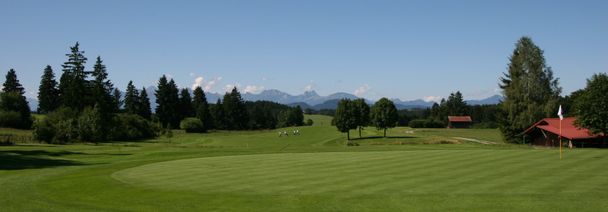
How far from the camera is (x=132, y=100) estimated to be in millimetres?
125938

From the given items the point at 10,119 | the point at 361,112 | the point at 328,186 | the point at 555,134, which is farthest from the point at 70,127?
the point at 555,134

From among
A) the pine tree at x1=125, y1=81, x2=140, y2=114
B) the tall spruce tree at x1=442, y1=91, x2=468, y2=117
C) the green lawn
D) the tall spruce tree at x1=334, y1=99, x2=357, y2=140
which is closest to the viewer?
the green lawn

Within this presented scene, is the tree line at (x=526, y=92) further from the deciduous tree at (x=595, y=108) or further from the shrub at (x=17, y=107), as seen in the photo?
the shrub at (x=17, y=107)

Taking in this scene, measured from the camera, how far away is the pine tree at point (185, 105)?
131m

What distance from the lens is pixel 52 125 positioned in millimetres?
75000

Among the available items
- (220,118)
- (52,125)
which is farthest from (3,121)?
(220,118)

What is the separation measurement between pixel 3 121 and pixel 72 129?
28.9m

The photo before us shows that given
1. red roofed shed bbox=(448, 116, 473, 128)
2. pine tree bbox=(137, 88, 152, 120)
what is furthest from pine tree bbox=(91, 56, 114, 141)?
red roofed shed bbox=(448, 116, 473, 128)

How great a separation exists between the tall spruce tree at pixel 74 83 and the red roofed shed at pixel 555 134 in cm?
8020

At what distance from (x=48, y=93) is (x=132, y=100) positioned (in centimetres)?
1904

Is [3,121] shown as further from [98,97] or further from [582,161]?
[582,161]

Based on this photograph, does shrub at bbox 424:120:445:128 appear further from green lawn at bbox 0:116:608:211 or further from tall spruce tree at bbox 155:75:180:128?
green lawn at bbox 0:116:608:211

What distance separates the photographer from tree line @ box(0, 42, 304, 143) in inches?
2896

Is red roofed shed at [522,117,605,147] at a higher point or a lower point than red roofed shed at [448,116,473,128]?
lower
